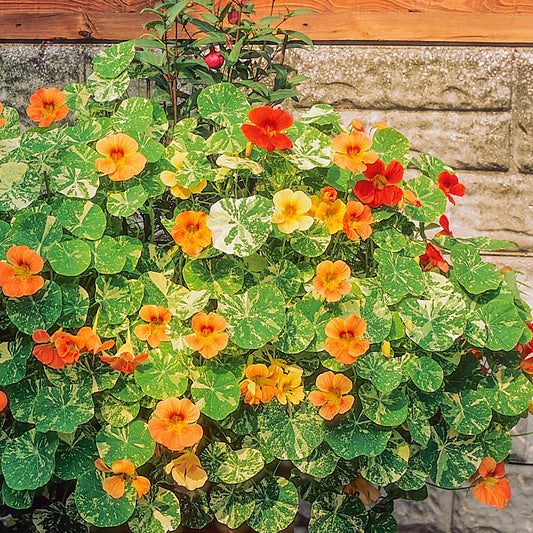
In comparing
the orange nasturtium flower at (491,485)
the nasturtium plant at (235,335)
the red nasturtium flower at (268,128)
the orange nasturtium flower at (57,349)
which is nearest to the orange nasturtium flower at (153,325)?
the nasturtium plant at (235,335)

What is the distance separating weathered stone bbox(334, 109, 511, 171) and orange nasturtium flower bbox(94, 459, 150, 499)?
1403 mm

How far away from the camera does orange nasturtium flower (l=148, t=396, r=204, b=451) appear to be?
1241mm

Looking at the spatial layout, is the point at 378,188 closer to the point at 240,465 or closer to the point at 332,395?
the point at 332,395

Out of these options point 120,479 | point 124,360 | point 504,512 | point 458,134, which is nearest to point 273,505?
point 120,479

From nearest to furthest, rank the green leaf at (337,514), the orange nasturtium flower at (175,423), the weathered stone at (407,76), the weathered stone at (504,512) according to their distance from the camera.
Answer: the orange nasturtium flower at (175,423) < the green leaf at (337,514) < the weathered stone at (504,512) < the weathered stone at (407,76)

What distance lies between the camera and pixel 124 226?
1500 millimetres

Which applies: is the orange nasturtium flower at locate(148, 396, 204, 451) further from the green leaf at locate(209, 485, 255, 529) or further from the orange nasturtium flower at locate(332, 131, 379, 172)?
the orange nasturtium flower at locate(332, 131, 379, 172)

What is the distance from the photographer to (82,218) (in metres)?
1.36

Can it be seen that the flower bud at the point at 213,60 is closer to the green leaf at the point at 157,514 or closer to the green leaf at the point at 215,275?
the green leaf at the point at 215,275

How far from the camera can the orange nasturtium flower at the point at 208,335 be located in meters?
1.26

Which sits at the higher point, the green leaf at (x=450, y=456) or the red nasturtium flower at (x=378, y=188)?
the red nasturtium flower at (x=378, y=188)

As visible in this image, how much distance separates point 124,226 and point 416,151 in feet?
3.75

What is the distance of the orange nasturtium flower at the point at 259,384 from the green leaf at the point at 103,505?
26 cm

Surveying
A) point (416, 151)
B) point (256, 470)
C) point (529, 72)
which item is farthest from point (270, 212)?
point (529, 72)
